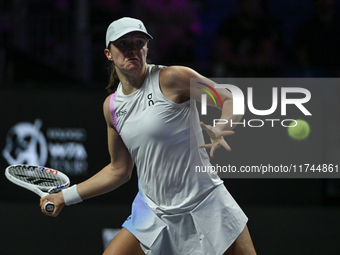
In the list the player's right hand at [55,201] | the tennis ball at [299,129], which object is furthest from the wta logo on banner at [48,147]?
the tennis ball at [299,129]

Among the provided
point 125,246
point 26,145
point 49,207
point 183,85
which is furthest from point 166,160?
point 26,145

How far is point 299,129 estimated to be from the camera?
3.99 meters

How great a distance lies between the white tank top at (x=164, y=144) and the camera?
2381 millimetres

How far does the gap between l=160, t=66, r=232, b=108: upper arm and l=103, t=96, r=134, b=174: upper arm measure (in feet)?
1.33

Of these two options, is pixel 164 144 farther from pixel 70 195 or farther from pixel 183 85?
pixel 70 195

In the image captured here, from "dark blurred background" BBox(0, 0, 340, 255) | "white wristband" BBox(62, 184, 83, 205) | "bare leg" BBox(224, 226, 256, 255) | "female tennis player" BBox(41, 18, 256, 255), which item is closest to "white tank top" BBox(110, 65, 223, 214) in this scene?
"female tennis player" BBox(41, 18, 256, 255)

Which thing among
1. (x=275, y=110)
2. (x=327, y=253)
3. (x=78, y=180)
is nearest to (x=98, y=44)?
(x=78, y=180)

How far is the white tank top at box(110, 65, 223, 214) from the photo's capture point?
2381mm

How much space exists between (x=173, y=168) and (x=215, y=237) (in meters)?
0.42

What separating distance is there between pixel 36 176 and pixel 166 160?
0.92 m

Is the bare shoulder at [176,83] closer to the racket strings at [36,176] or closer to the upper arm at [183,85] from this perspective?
the upper arm at [183,85]

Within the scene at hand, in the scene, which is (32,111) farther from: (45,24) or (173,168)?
(173,168)

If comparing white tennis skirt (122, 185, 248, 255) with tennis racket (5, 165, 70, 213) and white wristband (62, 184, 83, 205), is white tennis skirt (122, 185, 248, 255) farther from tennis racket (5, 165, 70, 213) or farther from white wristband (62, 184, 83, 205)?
tennis racket (5, 165, 70, 213)

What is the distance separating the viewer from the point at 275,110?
4.05 meters
